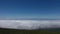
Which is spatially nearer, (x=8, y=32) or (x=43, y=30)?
(x=43, y=30)

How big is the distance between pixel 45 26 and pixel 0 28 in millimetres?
1953

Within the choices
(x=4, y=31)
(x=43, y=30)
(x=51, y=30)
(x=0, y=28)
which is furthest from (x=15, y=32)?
(x=51, y=30)

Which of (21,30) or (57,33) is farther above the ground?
(21,30)

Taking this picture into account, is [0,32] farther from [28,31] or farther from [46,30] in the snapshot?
[46,30]

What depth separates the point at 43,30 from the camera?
2875 mm

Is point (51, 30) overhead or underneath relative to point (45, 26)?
underneath

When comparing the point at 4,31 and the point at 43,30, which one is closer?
the point at 43,30

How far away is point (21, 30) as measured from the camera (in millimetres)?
3074

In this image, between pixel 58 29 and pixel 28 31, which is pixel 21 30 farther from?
pixel 58 29

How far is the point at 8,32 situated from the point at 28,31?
2.96 ft

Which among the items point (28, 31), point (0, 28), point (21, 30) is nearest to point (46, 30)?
point (28, 31)

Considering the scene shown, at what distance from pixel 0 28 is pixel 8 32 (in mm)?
390

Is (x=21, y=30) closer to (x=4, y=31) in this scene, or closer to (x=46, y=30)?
(x=4, y=31)

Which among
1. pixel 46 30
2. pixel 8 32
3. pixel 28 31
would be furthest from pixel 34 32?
pixel 8 32
